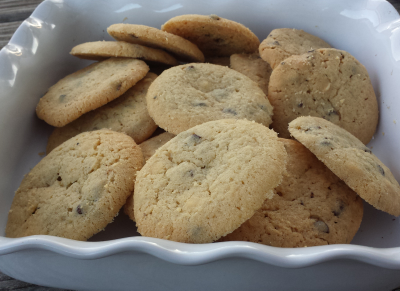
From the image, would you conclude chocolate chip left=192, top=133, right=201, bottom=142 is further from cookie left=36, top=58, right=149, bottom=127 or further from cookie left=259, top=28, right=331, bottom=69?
cookie left=259, top=28, right=331, bottom=69

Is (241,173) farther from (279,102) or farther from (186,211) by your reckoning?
(279,102)

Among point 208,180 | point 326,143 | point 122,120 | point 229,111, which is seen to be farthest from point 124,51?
point 326,143

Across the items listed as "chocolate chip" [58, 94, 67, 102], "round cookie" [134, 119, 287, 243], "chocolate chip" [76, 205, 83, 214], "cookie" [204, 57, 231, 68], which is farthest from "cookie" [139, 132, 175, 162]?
"cookie" [204, 57, 231, 68]

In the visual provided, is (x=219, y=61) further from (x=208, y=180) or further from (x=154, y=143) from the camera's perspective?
(x=208, y=180)

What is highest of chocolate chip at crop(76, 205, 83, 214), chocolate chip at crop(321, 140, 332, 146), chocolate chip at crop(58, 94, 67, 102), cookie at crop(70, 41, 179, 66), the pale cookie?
cookie at crop(70, 41, 179, 66)

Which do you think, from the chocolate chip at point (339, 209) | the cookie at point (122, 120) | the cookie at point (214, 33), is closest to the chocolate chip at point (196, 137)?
the cookie at point (122, 120)

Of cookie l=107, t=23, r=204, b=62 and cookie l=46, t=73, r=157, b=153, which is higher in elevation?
cookie l=107, t=23, r=204, b=62
